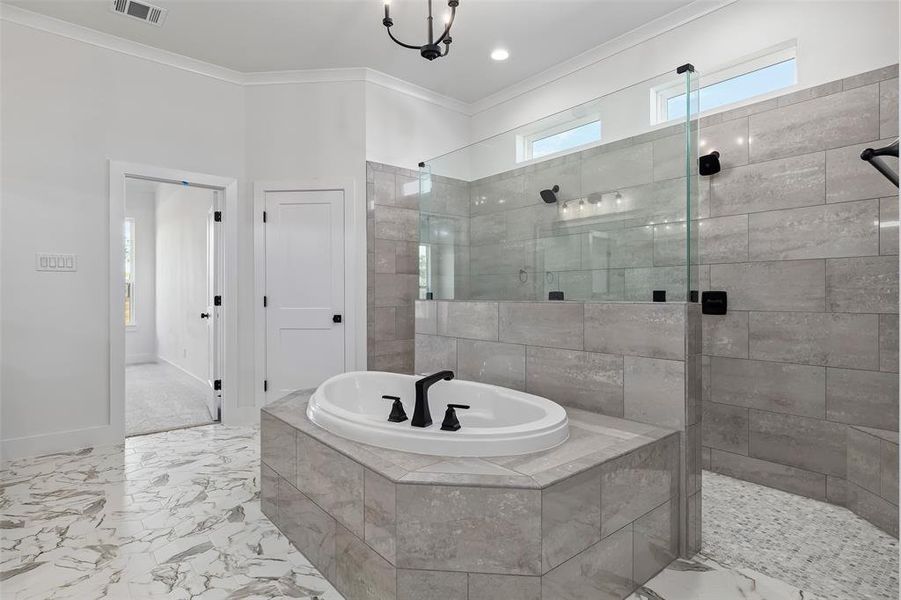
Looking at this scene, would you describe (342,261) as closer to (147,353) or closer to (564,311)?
(564,311)

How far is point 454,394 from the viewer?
8.09 feet

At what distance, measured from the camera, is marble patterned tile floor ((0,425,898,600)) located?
168cm

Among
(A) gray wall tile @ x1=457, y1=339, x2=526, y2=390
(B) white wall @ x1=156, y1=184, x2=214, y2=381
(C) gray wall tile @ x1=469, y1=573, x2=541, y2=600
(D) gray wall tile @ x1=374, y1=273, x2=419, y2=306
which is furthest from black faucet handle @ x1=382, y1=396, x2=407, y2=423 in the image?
(B) white wall @ x1=156, y1=184, x2=214, y2=381

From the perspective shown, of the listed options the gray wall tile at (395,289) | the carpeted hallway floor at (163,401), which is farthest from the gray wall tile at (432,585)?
the carpeted hallway floor at (163,401)

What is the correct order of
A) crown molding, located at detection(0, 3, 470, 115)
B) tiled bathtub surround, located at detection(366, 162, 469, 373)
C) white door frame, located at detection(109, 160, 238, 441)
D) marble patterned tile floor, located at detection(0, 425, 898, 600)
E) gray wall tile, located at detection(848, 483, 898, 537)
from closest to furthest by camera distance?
1. marble patterned tile floor, located at detection(0, 425, 898, 600)
2. gray wall tile, located at detection(848, 483, 898, 537)
3. crown molding, located at detection(0, 3, 470, 115)
4. white door frame, located at detection(109, 160, 238, 441)
5. tiled bathtub surround, located at detection(366, 162, 469, 373)

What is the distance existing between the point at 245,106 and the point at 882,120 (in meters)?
4.04

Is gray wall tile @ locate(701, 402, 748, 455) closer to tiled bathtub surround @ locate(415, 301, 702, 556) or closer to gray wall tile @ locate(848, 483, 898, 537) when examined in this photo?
gray wall tile @ locate(848, 483, 898, 537)

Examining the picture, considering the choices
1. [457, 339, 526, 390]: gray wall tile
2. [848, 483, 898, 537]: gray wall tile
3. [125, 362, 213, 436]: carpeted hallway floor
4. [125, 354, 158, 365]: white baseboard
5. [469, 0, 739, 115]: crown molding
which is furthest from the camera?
[125, 354, 158, 365]: white baseboard

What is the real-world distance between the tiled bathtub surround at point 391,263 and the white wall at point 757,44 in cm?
136

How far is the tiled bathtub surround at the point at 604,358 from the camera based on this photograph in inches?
73.6

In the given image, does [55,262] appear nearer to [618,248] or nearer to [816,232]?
[618,248]

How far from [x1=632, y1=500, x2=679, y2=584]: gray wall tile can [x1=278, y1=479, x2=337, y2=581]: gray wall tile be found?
1.07m

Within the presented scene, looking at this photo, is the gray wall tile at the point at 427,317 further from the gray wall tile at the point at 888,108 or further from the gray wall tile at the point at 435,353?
the gray wall tile at the point at 888,108

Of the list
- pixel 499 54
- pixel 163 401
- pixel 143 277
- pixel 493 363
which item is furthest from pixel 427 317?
pixel 143 277
